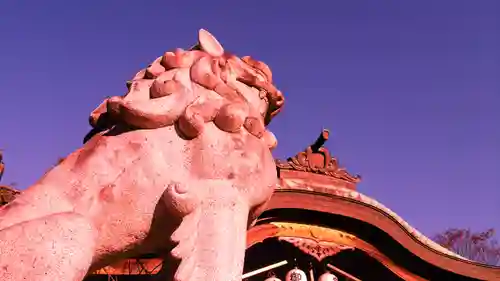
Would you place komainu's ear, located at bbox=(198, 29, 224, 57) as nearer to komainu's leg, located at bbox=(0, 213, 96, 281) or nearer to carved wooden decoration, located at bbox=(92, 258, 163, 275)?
komainu's leg, located at bbox=(0, 213, 96, 281)

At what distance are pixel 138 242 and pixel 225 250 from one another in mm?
305

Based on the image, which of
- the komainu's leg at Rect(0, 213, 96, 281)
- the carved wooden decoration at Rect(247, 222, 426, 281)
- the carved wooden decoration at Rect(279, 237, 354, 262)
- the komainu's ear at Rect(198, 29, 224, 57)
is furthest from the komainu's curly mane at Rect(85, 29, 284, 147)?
the carved wooden decoration at Rect(279, 237, 354, 262)

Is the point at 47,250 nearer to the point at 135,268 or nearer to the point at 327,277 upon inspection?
the point at 135,268

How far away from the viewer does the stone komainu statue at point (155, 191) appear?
1.70m

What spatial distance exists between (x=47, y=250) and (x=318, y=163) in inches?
174

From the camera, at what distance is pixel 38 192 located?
1855mm

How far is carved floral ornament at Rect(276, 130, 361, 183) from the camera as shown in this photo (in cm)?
573

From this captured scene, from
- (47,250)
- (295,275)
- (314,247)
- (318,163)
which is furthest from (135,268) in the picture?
(47,250)

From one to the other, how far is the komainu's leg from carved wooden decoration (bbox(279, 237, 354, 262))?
3821 millimetres

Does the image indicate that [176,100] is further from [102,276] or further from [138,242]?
[102,276]

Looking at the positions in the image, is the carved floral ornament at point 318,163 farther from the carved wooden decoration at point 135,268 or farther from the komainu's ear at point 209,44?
the komainu's ear at point 209,44

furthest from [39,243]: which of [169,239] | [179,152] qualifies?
[179,152]

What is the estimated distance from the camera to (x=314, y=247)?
543 centimetres

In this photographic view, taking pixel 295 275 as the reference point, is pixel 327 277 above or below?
above
